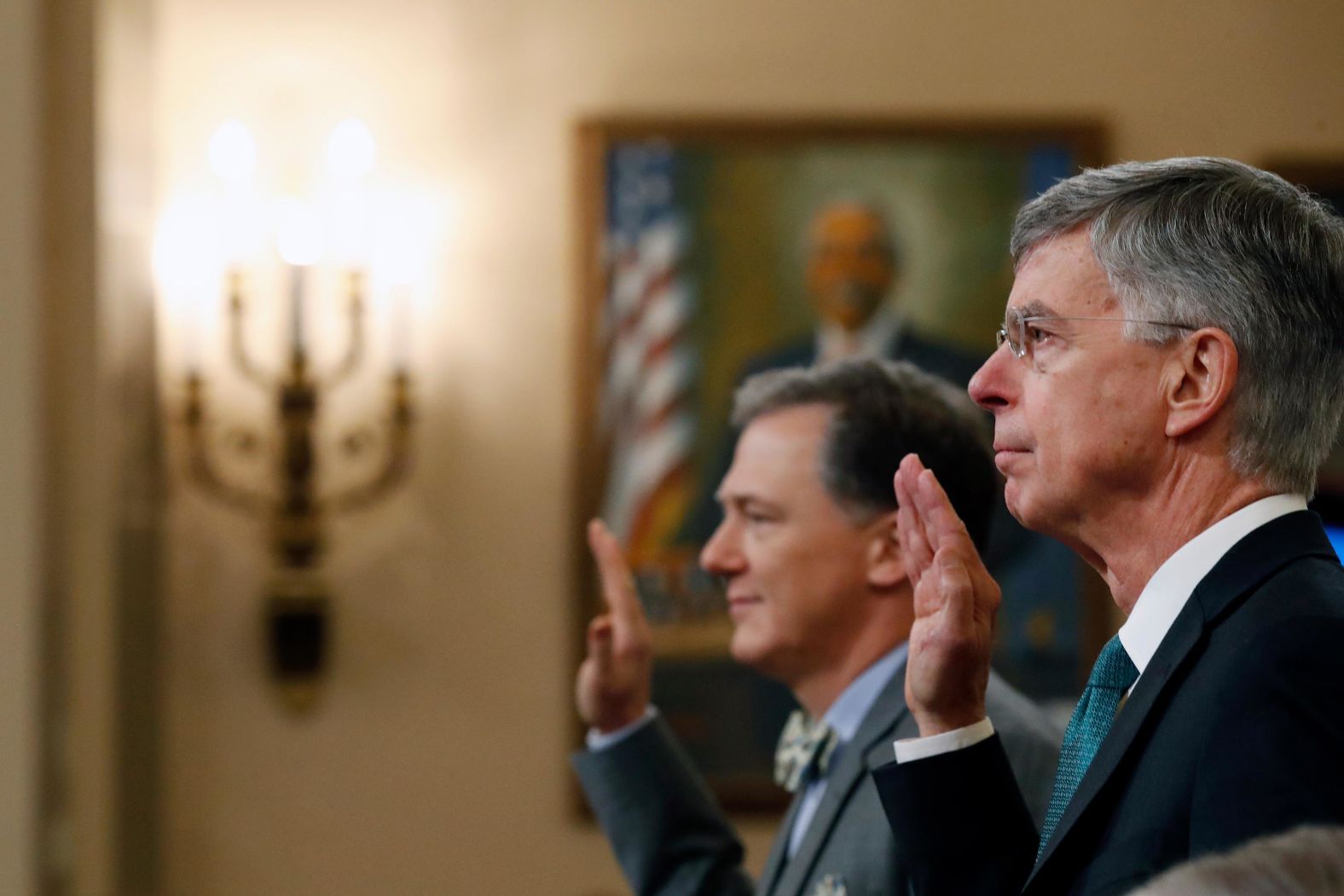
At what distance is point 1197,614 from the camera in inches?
46.3

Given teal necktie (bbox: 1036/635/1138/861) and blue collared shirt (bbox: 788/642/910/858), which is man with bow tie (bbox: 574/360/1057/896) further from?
teal necktie (bbox: 1036/635/1138/861)

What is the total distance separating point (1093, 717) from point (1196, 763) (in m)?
0.21

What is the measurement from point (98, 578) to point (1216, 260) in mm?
2348

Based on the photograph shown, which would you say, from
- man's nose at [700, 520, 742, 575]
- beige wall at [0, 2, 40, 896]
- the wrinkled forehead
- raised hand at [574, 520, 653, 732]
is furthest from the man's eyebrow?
beige wall at [0, 2, 40, 896]

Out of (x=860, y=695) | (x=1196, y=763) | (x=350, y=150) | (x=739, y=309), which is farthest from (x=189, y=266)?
(x=1196, y=763)

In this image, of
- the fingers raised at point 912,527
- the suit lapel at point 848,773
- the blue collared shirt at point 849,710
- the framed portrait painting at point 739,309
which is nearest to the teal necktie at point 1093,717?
the fingers raised at point 912,527

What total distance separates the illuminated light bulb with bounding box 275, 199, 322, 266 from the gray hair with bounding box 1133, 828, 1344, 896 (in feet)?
10.2

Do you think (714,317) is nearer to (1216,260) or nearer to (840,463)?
(840,463)

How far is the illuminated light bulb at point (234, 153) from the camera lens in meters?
3.48

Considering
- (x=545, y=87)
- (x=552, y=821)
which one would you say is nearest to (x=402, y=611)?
(x=552, y=821)

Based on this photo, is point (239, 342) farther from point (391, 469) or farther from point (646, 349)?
point (646, 349)

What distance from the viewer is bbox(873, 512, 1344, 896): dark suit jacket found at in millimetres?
1036

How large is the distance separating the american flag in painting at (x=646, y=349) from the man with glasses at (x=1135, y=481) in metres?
2.26

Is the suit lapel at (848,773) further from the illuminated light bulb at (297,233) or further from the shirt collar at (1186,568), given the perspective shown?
the illuminated light bulb at (297,233)
